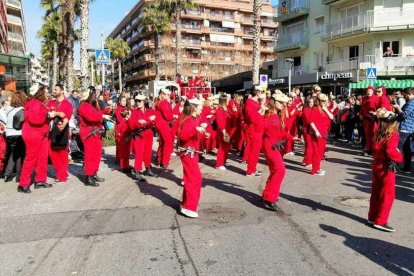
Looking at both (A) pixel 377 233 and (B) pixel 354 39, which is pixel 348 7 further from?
(A) pixel 377 233

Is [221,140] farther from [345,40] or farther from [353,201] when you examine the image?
[345,40]

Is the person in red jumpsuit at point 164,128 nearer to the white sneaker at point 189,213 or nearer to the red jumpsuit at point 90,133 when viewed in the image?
the red jumpsuit at point 90,133

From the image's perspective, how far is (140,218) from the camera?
620 cm

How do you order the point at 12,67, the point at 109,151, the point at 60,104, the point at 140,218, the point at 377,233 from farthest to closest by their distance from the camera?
1. the point at 12,67
2. the point at 109,151
3. the point at 60,104
4. the point at 140,218
5. the point at 377,233

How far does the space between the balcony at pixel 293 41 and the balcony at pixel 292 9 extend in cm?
166

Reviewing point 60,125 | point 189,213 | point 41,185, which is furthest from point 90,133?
point 189,213

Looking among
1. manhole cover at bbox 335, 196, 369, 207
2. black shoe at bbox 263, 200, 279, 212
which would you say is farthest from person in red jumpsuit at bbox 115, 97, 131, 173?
manhole cover at bbox 335, 196, 369, 207

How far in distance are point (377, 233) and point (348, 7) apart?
32134mm

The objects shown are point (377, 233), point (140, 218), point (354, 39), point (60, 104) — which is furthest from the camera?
point (354, 39)

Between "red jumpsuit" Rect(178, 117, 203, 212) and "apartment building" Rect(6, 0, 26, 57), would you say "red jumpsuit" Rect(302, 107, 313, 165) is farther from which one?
"apartment building" Rect(6, 0, 26, 57)

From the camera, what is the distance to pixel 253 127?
955 centimetres

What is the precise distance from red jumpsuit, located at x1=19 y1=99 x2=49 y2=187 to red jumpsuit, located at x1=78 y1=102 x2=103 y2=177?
0.66m

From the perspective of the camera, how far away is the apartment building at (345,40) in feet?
98.3

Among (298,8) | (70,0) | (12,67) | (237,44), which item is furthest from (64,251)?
(237,44)
